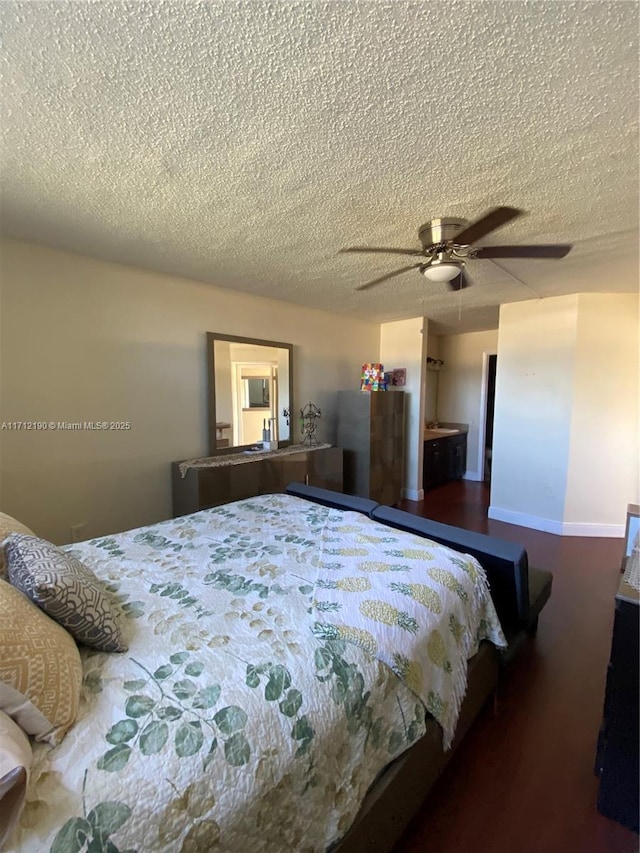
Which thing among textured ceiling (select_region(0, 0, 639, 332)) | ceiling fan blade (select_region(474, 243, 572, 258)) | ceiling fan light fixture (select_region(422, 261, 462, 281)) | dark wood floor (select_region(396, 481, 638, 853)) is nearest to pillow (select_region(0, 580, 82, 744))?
dark wood floor (select_region(396, 481, 638, 853))

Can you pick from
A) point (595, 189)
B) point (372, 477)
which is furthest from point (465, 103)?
point (372, 477)

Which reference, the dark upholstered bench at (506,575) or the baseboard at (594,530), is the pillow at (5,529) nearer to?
the dark upholstered bench at (506,575)

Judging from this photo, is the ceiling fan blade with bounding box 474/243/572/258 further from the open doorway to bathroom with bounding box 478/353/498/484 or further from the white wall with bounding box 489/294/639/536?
the open doorway to bathroom with bounding box 478/353/498/484

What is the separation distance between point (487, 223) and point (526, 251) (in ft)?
1.32

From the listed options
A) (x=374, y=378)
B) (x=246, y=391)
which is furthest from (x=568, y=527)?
(x=246, y=391)

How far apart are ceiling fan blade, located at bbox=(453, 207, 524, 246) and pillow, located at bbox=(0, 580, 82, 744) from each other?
208cm

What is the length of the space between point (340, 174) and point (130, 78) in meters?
0.84

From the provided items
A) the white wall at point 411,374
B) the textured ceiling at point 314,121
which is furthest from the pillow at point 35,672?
the white wall at point 411,374

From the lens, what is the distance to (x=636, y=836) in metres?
1.26

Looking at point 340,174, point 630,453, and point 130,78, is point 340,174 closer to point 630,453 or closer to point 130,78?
point 130,78

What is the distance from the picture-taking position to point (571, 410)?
12.2 ft

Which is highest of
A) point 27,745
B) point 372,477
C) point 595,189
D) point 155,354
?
point 595,189

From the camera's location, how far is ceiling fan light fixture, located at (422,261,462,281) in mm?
2002

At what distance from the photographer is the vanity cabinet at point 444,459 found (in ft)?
17.8
